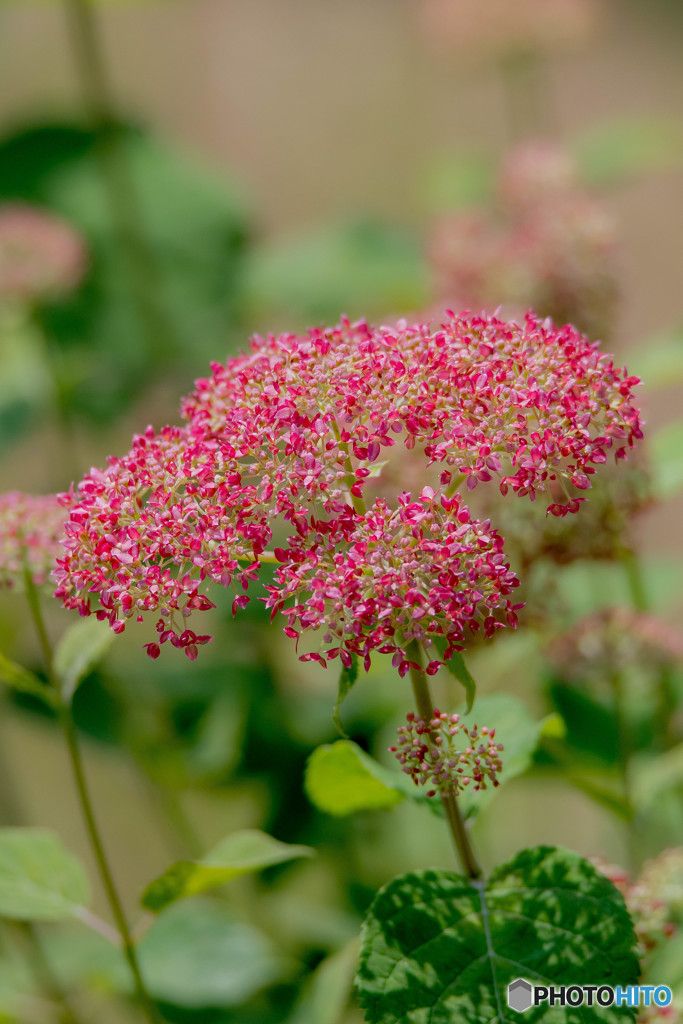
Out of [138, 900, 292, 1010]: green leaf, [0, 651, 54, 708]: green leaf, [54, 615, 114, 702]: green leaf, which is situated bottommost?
[138, 900, 292, 1010]: green leaf

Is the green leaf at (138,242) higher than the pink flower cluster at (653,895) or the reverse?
higher

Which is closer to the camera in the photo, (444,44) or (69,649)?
(69,649)

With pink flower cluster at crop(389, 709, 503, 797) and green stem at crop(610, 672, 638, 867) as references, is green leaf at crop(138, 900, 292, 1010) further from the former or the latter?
pink flower cluster at crop(389, 709, 503, 797)

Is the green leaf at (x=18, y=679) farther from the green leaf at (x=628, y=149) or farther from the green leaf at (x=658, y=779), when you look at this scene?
the green leaf at (x=628, y=149)

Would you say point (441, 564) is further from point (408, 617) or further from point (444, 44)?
point (444, 44)

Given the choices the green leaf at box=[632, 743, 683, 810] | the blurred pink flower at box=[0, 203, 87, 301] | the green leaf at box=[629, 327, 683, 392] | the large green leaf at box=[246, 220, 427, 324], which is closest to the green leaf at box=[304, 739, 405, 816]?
the green leaf at box=[632, 743, 683, 810]

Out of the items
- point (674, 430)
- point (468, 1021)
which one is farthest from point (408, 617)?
point (674, 430)

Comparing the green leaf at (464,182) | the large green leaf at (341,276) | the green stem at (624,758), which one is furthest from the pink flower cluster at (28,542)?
the green leaf at (464,182)
